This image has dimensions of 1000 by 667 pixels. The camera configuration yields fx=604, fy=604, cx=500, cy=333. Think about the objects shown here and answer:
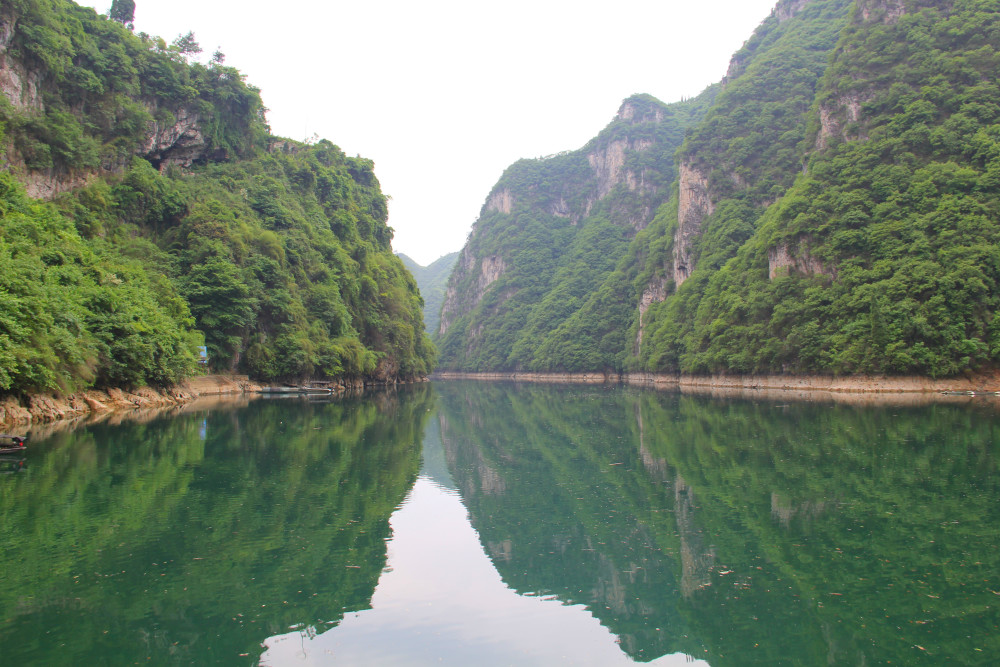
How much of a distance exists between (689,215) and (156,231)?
290 ft

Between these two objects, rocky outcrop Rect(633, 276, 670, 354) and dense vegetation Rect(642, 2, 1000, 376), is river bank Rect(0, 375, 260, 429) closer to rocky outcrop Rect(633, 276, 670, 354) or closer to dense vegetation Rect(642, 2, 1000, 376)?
dense vegetation Rect(642, 2, 1000, 376)

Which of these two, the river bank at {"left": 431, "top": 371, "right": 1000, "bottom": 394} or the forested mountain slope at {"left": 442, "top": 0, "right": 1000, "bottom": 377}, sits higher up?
the forested mountain slope at {"left": 442, "top": 0, "right": 1000, "bottom": 377}

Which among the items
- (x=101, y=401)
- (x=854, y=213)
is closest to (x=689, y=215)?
(x=854, y=213)

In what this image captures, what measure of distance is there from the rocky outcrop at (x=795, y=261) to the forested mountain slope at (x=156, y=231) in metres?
48.4

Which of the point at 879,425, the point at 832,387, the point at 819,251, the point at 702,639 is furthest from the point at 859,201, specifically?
the point at 702,639

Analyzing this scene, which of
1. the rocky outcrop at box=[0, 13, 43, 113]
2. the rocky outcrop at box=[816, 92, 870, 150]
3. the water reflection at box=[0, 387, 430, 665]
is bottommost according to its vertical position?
the water reflection at box=[0, 387, 430, 665]

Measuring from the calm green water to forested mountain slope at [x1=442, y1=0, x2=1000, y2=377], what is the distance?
115ft

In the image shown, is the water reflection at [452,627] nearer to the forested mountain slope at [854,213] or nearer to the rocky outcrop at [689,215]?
the forested mountain slope at [854,213]

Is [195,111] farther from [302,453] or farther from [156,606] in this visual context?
[156,606]

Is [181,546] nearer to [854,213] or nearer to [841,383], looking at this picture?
[841,383]

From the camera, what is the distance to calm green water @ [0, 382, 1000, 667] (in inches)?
287

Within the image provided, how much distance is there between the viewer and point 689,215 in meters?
112

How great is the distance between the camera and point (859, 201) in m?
61.0

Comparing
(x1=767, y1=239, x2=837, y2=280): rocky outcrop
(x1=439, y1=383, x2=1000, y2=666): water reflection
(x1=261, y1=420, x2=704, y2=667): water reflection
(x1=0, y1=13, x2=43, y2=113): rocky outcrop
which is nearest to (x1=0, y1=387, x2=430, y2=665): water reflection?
(x1=261, y1=420, x2=704, y2=667): water reflection
